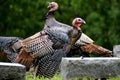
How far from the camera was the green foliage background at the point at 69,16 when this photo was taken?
22.9 metres

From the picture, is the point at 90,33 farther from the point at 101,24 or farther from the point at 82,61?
the point at 82,61

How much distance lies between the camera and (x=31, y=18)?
2406 cm

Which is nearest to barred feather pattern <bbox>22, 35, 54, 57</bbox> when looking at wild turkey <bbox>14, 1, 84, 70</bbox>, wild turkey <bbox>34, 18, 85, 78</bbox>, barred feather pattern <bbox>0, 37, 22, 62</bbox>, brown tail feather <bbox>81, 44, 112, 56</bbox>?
wild turkey <bbox>14, 1, 84, 70</bbox>

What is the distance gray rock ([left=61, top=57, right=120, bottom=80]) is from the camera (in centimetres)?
1026

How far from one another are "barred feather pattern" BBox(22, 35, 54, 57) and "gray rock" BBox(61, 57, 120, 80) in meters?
1.73

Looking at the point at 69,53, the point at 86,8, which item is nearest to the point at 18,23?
the point at 86,8

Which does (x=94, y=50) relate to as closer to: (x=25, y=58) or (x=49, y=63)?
(x=49, y=63)

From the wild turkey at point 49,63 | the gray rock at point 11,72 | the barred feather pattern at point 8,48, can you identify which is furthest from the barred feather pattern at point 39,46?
the gray rock at point 11,72

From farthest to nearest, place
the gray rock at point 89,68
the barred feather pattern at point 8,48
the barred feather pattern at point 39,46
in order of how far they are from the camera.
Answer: the barred feather pattern at point 8,48 → the barred feather pattern at point 39,46 → the gray rock at point 89,68

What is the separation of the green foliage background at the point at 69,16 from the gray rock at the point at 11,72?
43.8 ft

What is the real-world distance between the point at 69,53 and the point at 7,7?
9.63 m

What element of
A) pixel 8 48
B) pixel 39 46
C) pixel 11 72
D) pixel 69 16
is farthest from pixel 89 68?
pixel 69 16

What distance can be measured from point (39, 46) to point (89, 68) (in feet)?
6.40

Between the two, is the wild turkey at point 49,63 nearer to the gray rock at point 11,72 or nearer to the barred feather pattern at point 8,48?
the barred feather pattern at point 8,48
